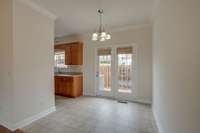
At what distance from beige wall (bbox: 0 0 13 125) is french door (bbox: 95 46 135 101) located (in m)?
3.14

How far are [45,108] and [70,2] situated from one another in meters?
2.89

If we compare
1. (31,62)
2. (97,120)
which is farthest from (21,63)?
(97,120)

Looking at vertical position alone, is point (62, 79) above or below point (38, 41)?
below

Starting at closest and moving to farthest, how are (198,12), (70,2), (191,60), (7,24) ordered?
(198,12), (191,60), (7,24), (70,2)

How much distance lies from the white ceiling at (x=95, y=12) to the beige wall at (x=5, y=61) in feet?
2.24

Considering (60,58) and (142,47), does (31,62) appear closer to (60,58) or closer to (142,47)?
(60,58)

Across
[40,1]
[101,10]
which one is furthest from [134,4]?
[40,1]

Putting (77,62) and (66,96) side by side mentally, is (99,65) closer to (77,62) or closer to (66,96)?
(77,62)

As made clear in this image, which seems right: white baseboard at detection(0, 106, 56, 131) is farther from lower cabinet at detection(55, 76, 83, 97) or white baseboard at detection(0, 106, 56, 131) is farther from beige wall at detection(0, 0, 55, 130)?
lower cabinet at detection(55, 76, 83, 97)

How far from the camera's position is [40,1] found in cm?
288

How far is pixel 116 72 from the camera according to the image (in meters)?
4.72

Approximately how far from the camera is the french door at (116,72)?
4504mm

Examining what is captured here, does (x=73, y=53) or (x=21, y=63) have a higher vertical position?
(x=73, y=53)

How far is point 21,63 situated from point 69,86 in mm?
2467
